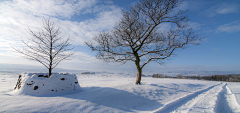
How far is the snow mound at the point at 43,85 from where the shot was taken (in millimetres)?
5520

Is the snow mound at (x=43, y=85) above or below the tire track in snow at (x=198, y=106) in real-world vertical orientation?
above

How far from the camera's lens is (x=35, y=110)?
375 centimetres

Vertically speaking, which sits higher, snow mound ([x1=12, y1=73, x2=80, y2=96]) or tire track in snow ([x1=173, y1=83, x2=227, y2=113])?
snow mound ([x1=12, y1=73, x2=80, y2=96])

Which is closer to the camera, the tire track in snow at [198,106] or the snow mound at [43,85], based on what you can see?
the tire track in snow at [198,106]

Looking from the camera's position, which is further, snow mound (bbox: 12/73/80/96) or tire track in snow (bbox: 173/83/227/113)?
snow mound (bbox: 12/73/80/96)

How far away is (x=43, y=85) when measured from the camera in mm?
5719

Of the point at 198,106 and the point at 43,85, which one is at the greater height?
the point at 43,85

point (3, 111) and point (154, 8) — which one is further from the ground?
point (154, 8)

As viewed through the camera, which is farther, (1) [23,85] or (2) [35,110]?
(1) [23,85]

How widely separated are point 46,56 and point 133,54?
7.80m

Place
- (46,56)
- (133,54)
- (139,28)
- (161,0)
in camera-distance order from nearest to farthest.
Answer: (46,56) < (161,0) < (139,28) < (133,54)

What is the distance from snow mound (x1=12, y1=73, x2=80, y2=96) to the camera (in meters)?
5.52

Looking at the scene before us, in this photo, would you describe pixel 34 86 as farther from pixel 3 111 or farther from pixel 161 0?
pixel 161 0

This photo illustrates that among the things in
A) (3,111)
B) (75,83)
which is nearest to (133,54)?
(75,83)
